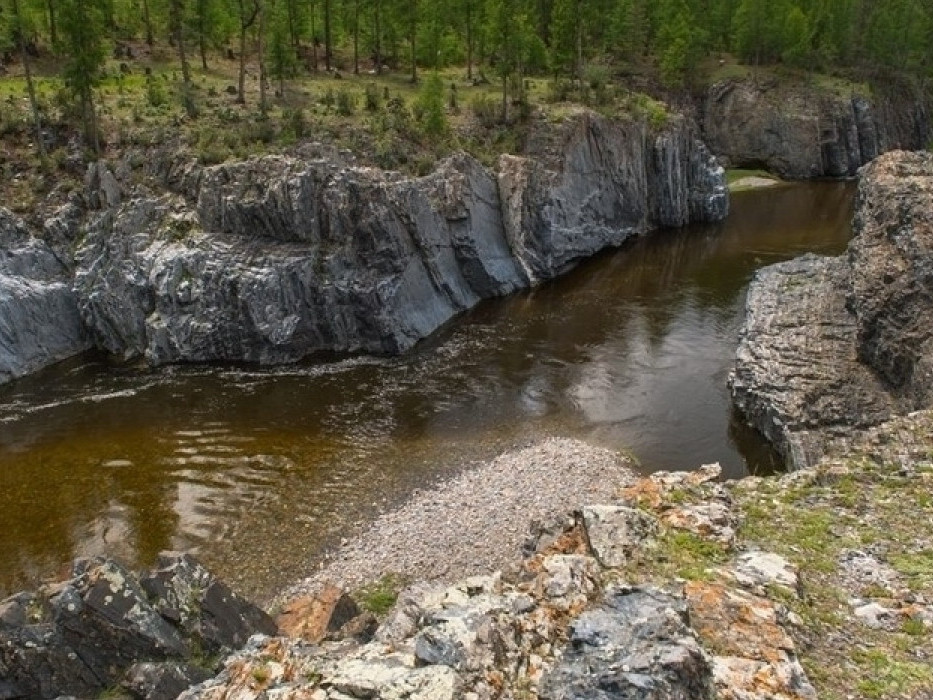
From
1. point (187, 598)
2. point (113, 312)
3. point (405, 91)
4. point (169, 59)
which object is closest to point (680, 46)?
point (405, 91)

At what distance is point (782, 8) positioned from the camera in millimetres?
97000

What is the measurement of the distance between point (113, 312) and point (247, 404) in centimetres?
1158

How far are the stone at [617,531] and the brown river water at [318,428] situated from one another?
13048mm

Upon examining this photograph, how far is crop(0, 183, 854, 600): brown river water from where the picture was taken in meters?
27.8

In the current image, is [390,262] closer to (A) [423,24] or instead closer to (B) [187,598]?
(B) [187,598]

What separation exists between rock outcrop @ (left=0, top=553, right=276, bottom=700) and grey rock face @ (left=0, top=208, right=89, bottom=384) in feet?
82.1

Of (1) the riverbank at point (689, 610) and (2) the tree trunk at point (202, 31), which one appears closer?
(1) the riverbank at point (689, 610)

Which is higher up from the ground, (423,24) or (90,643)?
(423,24)

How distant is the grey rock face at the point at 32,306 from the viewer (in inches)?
1588

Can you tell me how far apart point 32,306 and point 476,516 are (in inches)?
1140

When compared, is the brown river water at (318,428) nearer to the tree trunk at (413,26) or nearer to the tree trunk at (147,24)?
the tree trunk at (413,26)

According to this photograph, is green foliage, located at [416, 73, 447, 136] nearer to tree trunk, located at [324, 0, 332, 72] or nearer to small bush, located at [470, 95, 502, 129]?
small bush, located at [470, 95, 502, 129]

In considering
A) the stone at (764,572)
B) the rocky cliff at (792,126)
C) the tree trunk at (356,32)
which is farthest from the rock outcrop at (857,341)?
the rocky cliff at (792,126)

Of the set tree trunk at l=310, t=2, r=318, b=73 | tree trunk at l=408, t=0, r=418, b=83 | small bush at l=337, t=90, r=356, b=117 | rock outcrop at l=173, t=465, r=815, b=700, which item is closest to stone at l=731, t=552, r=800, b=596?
rock outcrop at l=173, t=465, r=815, b=700
